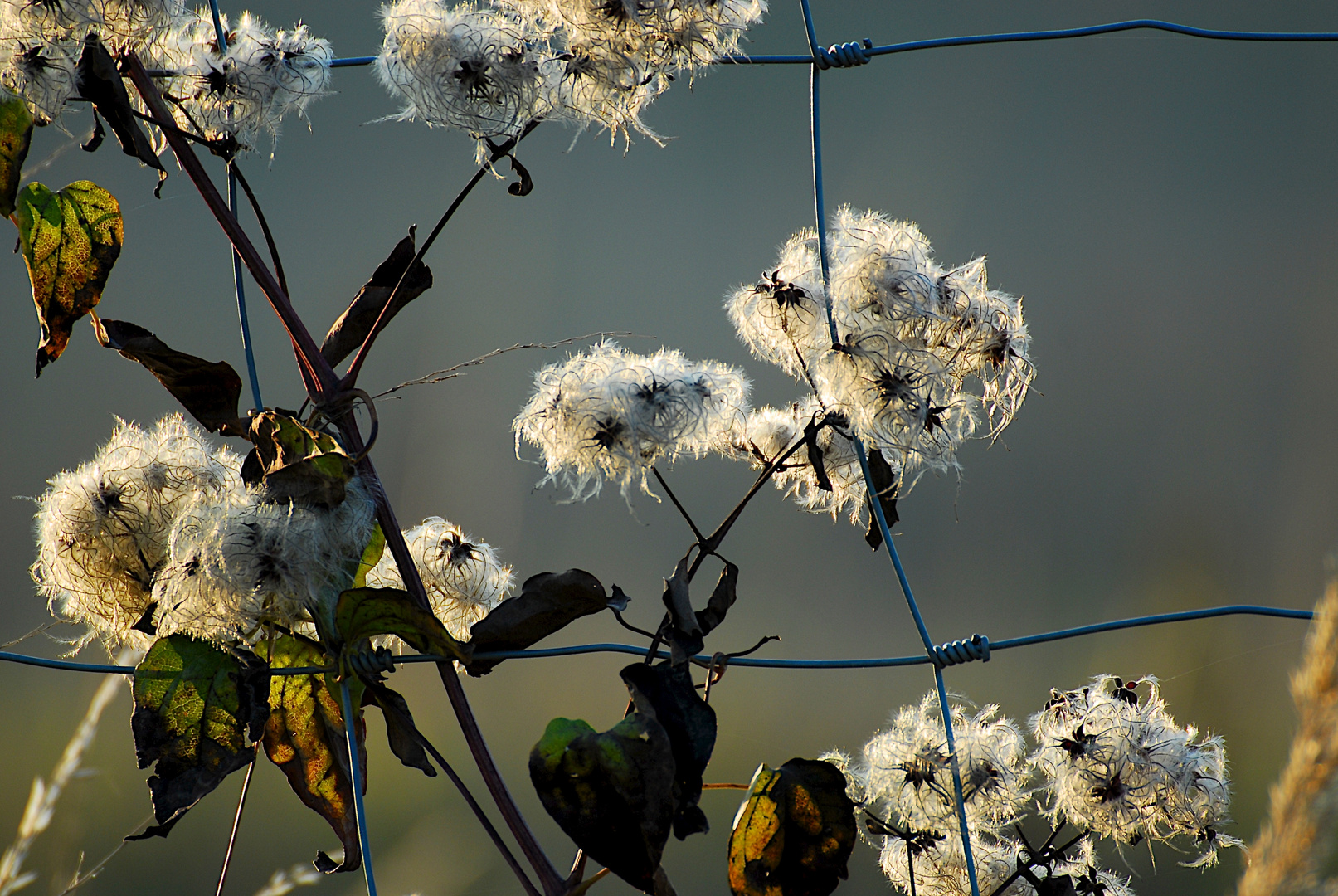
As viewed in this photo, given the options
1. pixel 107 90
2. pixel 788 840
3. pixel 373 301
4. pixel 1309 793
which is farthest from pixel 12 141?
pixel 1309 793

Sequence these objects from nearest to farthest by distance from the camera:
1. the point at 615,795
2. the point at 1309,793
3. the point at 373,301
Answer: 1. the point at 1309,793
2. the point at 615,795
3. the point at 373,301

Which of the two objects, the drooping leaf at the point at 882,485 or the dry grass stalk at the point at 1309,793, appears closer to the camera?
the dry grass stalk at the point at 1309,793

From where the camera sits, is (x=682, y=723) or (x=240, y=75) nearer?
(x=682, y=723)

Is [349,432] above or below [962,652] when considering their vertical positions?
above

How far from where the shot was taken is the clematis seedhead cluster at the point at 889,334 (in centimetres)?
49

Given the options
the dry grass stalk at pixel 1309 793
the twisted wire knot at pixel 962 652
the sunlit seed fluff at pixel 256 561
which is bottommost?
the dry grass stalk at pixel 1309 793

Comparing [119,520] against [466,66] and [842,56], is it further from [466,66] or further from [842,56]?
[842,56]

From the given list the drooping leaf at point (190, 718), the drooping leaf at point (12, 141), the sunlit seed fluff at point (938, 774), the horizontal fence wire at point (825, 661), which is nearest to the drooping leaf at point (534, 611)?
the horizontal fence wire at point (825, 661)

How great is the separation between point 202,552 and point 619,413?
0.70ft

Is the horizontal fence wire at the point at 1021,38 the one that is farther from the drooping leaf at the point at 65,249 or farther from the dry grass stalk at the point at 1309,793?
the dry grass stalk at the point at 1309,793

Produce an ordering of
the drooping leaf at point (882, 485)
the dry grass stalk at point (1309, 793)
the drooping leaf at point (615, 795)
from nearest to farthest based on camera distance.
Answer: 1. the dry grass stalk at point (1309, 793)
2. the drooping leaf at point (615, 795)
3. the drooping leaf at point (882, 485)

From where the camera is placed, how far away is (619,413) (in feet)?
1.55

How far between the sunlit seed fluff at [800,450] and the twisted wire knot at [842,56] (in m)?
0.19

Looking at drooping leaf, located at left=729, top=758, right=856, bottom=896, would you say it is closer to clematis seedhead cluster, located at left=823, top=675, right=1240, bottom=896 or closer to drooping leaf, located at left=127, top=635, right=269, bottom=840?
clematis seedhead cluster, located at left=823, top=675, right=1240, bottom=896
